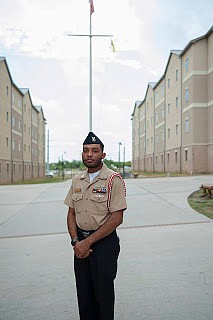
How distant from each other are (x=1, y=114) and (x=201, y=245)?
106ft

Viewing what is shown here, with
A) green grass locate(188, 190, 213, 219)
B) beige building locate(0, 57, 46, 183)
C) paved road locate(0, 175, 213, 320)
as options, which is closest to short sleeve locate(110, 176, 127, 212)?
paved road locate(0, 175, 213, 320)

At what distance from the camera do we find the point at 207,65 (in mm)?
31734

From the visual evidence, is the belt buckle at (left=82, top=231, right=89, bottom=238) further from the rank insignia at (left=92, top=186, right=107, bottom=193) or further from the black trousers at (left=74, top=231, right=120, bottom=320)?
the rank insignia at (left=92, top=186, right=107, bottom=193)

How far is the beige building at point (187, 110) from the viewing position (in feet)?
104

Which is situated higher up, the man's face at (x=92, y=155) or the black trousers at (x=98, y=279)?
the man's face at (x=92, y=155)

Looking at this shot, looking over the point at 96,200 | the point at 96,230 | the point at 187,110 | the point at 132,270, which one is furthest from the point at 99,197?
the point at 187,110

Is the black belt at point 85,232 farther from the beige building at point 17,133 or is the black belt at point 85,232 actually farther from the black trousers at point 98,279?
the beige building at point 17,133

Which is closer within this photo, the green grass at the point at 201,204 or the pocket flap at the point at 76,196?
the pocket flap at the point at 76,196

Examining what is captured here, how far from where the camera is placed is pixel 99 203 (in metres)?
2.84

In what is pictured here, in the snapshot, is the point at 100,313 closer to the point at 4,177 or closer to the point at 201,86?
the point at 201,86

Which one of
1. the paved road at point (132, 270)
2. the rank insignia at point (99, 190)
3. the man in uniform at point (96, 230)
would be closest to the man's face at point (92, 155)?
the man in uniform at point (96, 230)

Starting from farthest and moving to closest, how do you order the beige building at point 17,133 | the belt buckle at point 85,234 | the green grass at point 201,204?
the beige building at point 17,133 < the green grass at point 201,204 < the belt buckle at point 85,234

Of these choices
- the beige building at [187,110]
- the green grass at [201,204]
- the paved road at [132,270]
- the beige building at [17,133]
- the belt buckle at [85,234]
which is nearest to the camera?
the belt buckle at [85,234]

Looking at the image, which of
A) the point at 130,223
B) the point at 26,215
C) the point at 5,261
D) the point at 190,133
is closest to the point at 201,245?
the point at 130,223
